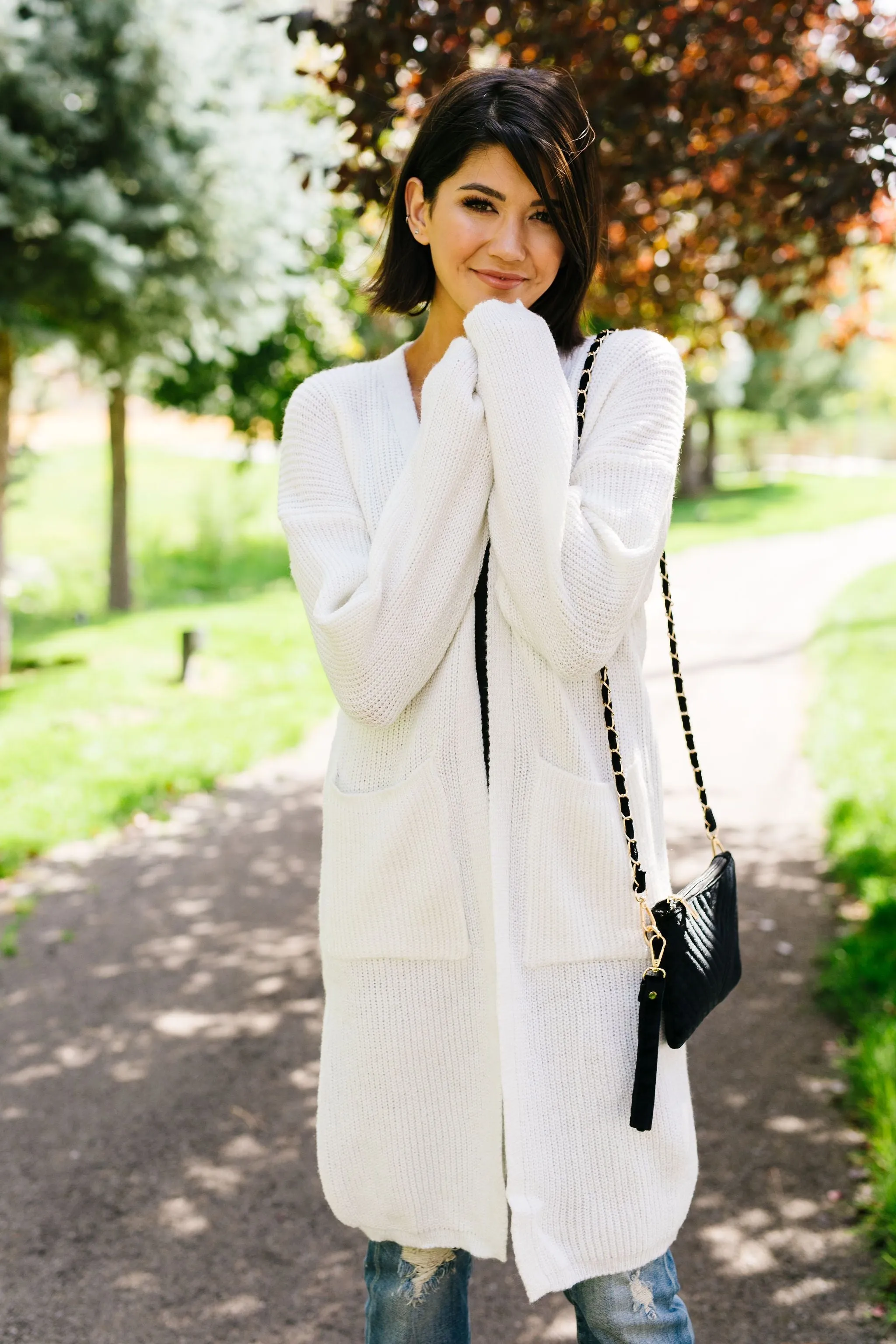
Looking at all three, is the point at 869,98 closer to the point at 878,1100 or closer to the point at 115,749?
the point at 878,1100

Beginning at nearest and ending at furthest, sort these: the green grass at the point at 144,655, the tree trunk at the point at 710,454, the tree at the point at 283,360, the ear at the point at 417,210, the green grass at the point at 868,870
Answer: the ear at the point at 417,210 → the green grass at the point at 868,870 → the green grass at the point at 144,655 → the tree at the point at 283,360 → the tree trunk at the point at 710,454

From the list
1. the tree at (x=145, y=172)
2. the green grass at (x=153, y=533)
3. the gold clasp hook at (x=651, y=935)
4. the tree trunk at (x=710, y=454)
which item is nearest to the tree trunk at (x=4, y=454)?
the tree at (x=145, y=172)

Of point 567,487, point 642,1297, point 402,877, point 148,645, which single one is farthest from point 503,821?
point 148,645

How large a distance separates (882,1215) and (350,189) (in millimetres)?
3450

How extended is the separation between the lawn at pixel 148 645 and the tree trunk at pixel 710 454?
4533 millimetres

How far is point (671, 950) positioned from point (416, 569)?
0.66 meters

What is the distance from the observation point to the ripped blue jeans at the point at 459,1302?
172cm

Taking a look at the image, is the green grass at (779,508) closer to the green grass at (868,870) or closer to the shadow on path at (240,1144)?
the green grass at (868,870)

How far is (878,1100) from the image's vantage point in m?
3.34

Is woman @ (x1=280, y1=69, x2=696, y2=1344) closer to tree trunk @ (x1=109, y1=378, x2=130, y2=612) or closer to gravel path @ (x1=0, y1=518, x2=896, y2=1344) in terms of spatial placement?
gravel path @ (x1=0, y1=518, x2=896, y2=1344)

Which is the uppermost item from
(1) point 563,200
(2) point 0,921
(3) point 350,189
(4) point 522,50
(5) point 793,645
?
(4) point 522,50

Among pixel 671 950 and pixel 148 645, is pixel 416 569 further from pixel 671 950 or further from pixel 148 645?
pixel 148 645

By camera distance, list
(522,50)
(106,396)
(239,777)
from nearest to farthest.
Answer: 1. (522,50)
2. (239,777)
3. (106,396)

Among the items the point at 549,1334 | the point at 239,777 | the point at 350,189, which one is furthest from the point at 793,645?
the point at 549,1334
